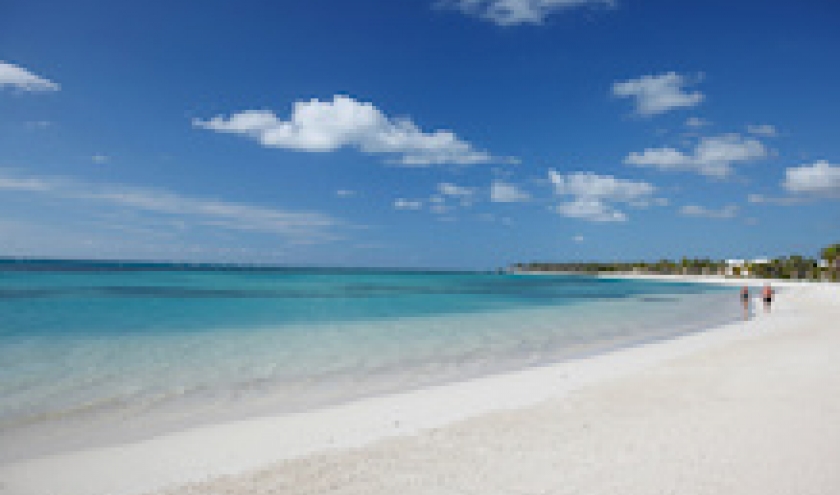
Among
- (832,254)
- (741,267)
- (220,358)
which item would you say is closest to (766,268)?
(741,267)

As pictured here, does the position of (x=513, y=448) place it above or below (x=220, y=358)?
above

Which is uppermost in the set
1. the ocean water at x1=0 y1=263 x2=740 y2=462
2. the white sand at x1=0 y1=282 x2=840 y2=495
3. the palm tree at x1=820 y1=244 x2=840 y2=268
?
the palm tree at x1=820 y1=244 x2=840 y2=268

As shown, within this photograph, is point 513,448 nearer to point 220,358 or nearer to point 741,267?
point 220,358

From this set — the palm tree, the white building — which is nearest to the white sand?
the palm tree

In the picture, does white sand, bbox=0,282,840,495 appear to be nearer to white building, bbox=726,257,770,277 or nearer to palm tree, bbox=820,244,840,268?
palm tree, bbox=820,244,840,268

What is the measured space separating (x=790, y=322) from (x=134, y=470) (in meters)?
25.2

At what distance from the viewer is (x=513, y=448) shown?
223 inches

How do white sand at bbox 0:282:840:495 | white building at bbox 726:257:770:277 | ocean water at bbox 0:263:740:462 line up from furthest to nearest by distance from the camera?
white building at bbox 726:257:770:277
ocean water at bbox 0:263:740:462
white sand at bbox 0:282:840:495

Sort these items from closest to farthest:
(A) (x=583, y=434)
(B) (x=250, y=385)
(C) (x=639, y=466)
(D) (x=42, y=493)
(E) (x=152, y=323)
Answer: (D) (x=42, y=493) < (C) (x=639, y=466) < (A) (x=583, y=434) < (B) (x=250, y=385) < (E) (x=152, y=323)

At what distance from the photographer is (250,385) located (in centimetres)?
949

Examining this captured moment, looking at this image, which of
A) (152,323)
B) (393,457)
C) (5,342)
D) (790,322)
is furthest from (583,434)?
(790,322)

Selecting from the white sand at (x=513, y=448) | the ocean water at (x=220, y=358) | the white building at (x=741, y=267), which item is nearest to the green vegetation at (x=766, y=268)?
the white building at (x=741, y=267)

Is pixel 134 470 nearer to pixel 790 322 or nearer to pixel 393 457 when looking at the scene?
pixel 393 457

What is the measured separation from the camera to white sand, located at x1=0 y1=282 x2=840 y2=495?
472 cm
